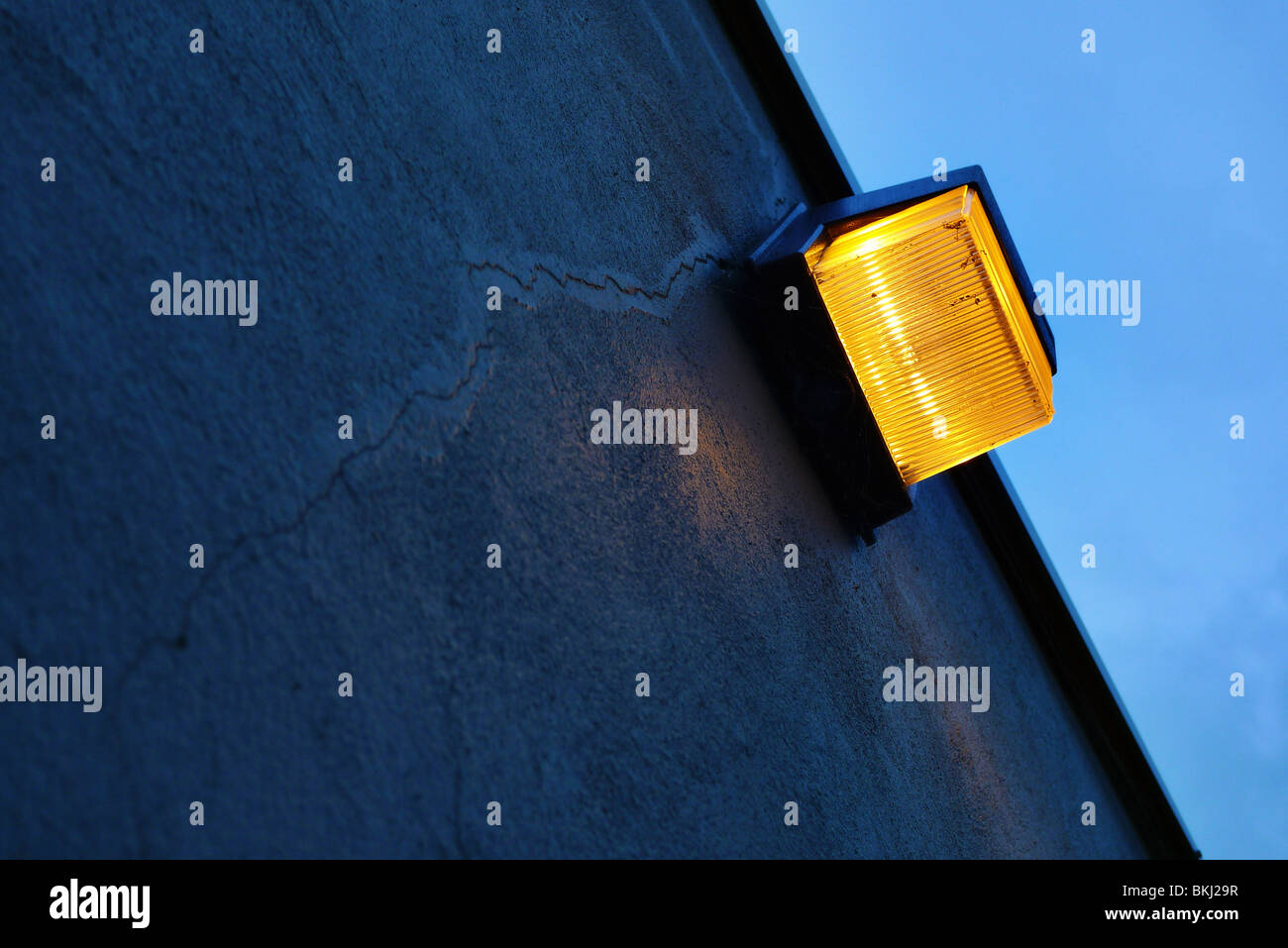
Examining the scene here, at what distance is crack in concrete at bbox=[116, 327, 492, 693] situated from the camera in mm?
740

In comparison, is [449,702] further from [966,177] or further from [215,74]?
[966,177]

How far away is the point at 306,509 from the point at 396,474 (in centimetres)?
13

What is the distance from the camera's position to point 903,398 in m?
1.91

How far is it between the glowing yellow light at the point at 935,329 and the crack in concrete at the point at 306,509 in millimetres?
937

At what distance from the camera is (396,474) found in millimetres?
997

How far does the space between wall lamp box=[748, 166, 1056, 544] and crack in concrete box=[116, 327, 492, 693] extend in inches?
33.2

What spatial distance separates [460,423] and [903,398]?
1118 millimetres

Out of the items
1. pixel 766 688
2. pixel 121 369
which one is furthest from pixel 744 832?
pixel 121 369
